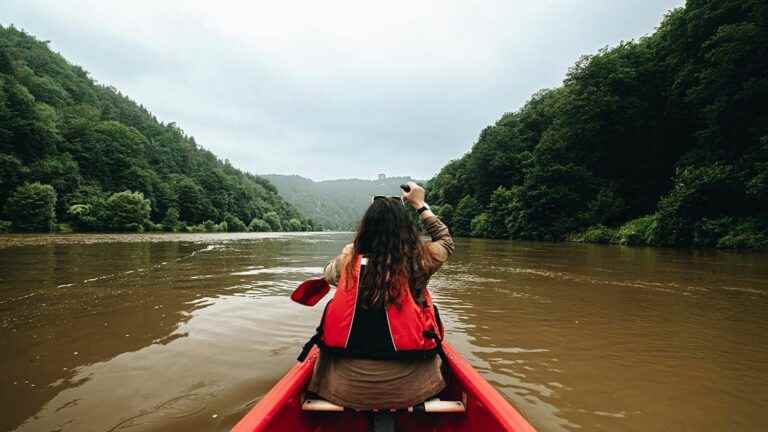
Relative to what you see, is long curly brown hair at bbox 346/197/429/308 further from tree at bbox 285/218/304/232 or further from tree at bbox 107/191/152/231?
tree at bbox 285/218/304/232

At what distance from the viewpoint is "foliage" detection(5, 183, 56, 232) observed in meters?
38.0

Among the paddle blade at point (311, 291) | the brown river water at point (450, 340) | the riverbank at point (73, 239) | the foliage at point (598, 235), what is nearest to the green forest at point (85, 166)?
the riverbank at point (73, 239)

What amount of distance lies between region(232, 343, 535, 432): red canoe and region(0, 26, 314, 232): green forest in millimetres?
48716

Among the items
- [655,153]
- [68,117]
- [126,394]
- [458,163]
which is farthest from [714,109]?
[68,117]

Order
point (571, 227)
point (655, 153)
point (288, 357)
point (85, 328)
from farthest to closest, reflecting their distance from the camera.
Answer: point (571, 227) < point (655, 153) < point (85, 328) < point (288, 357)

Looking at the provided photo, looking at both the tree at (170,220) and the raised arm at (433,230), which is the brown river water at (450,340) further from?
the tree at (170,220)

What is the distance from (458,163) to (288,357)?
241 feet

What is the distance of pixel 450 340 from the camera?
4.79 metres

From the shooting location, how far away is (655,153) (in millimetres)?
31234

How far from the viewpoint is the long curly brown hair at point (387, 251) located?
2039 millimetres

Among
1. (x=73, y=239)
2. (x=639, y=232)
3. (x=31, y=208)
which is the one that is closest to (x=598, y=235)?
(x=639, y=232)

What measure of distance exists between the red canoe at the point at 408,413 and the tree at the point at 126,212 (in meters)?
58.0

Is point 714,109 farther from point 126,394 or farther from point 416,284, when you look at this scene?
point 126,394

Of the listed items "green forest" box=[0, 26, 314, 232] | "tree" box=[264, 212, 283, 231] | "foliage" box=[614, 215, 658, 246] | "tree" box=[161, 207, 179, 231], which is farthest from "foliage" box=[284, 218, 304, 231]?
"foliage" box=[614, 215, 658, 246]
